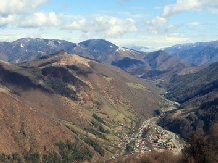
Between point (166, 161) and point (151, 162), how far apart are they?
34.4 ft

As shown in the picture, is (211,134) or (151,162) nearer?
(211,134)

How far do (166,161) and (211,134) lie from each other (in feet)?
104

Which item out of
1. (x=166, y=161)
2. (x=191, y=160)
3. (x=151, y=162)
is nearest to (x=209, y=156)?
(x=191, y=160)

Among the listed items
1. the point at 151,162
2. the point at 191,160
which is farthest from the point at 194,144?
the point at 151,162

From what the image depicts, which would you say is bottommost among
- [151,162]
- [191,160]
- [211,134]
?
[151,162]

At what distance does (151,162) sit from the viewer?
160 meters

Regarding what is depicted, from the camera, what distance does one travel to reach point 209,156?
122 meters

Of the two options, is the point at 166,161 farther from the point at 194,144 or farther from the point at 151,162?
the point at 194,144

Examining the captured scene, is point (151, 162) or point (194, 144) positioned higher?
point (194, 144)

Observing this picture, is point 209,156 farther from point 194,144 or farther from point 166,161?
point 166,161

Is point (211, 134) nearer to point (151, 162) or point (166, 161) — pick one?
point (166, 161)

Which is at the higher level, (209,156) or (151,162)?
(209,156)

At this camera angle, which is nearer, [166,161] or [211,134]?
[211,134]

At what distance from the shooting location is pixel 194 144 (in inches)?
5049
